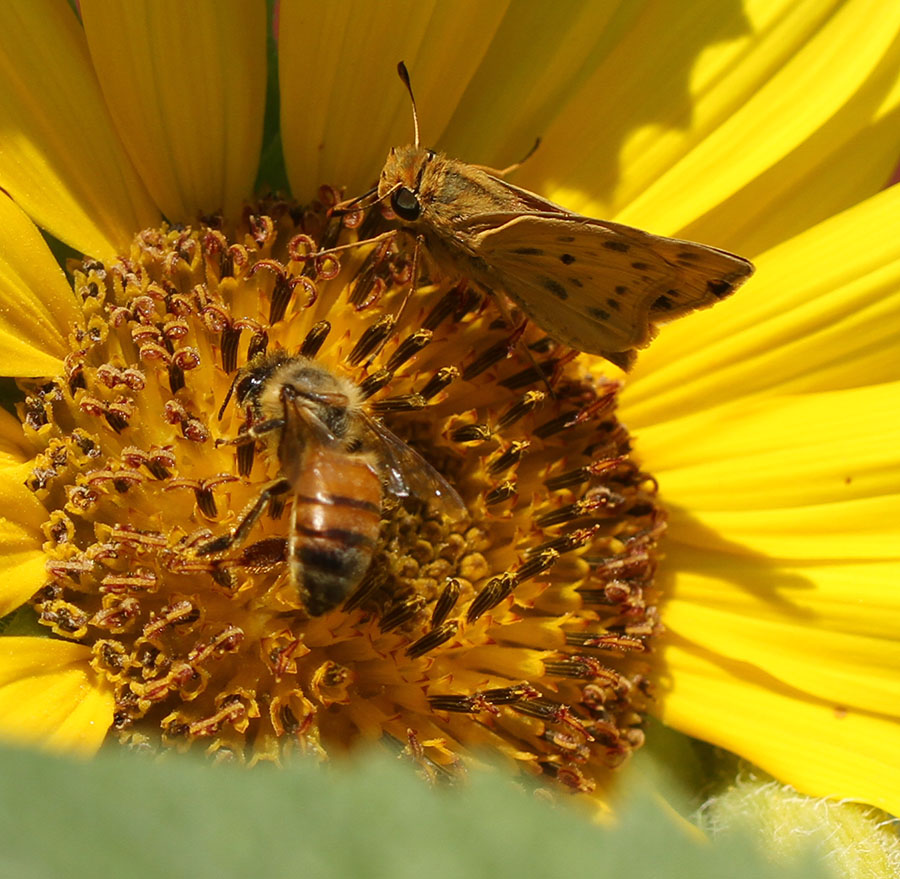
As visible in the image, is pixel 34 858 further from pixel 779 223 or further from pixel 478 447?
pixel 779 223

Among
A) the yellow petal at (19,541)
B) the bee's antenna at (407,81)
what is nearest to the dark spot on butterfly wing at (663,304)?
the bee's antenna at (407,81)

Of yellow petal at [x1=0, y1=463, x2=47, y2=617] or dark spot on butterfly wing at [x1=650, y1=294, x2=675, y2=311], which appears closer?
yellow petal at [x1=0, y1=463, x2=47, y2=617]

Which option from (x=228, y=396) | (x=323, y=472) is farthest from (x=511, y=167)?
(x=323, y=472)

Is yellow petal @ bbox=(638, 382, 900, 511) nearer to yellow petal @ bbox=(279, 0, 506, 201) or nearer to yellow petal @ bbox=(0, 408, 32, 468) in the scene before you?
yellow petal @ bbox=(279, 0, 506, 201)

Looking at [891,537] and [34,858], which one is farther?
[891,537]

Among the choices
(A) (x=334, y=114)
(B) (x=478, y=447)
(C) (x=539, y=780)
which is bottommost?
(C) (x=539, y=780)

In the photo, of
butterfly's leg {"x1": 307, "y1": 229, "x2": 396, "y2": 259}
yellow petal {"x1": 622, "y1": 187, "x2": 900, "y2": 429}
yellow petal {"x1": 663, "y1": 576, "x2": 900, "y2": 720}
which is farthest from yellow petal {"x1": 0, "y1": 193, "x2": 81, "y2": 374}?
yellow petal {"x1": 663, "y1": 576, "x2": 900, "y2": 720}

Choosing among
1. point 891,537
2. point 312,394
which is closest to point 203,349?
point 312,394

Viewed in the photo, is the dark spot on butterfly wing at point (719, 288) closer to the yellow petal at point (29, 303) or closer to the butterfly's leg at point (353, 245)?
the butterfly's leg at point (353, 245)
